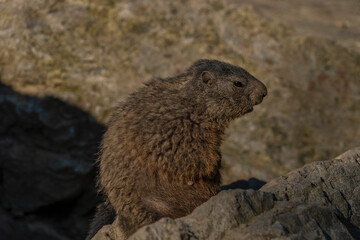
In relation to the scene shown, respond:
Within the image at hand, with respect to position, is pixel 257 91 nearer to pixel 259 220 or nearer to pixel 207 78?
pixel 207 78

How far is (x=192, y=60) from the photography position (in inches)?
444

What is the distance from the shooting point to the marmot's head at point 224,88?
23.5ft

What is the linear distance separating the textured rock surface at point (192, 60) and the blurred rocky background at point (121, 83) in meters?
0.02

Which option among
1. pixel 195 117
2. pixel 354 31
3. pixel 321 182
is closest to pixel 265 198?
pixel 321 182

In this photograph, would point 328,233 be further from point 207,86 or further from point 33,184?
point 33,184

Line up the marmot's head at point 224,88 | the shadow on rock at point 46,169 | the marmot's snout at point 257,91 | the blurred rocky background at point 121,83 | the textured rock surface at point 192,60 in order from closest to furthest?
the marmot's head at point 224,88 → the marmot's snout at point 257,91 → the shadow on rock at point 46,169 → the blurred rocky background at point 121,83 → the textured rock surface at point 192,60

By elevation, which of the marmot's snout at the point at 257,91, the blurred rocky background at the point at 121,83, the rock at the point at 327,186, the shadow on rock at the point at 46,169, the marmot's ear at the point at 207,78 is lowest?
the shadow on rock at the point at 46,169

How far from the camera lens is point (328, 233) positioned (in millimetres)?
4996

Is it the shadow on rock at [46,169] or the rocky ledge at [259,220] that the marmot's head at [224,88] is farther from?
the shadow on rock at [46,169]

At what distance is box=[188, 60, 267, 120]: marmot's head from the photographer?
23.5 feet

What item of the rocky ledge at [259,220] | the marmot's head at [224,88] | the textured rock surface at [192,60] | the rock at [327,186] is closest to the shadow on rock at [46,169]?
the textured rock surface at [192,60]

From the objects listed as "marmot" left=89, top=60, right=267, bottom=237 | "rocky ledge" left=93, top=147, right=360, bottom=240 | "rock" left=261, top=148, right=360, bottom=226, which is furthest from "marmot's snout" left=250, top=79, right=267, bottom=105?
"rocky ledge" left=93, top=147, right=360, bottom=240

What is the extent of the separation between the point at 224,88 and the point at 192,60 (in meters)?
4.03

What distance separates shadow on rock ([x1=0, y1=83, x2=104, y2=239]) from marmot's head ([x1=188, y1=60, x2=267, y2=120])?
389 centimetres
